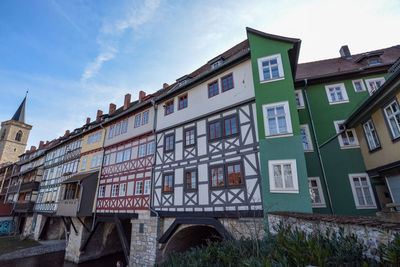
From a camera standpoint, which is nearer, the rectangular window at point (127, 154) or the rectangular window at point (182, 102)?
the rectangular window at point (182, 102)

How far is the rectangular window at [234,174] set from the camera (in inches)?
373

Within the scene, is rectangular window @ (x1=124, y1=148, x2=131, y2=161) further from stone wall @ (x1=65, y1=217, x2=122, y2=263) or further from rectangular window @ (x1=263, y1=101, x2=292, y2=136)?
rectangular window @ (x1=263, y1=101, x2=292, y2=136)

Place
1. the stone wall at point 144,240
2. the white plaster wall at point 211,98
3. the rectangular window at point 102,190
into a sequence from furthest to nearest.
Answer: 1. the rectangular window at point 102,190
2. the stone wall at point 144,240
3. the white plaster wall at point 211,98

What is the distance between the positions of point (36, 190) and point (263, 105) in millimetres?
32083

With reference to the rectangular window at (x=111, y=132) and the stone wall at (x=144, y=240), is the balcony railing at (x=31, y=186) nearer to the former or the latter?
the rectangular window at (x=111, y=132)

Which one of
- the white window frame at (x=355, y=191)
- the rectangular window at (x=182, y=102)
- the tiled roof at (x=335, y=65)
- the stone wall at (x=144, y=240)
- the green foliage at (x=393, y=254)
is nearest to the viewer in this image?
the green foliage at (x=393, y=254)

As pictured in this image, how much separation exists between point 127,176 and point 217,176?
842cm

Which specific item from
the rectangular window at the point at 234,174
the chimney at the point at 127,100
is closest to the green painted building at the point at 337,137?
the rectangular window at the point at 234,174

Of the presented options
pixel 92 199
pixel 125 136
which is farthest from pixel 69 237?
pixel 125 136

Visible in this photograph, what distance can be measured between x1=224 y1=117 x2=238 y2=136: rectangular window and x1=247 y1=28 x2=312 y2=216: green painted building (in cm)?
138

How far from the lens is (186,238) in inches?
476

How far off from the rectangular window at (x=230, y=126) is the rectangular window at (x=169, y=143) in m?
4.15

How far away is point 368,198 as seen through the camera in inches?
427

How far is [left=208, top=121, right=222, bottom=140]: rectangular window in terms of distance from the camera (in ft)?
35.9
